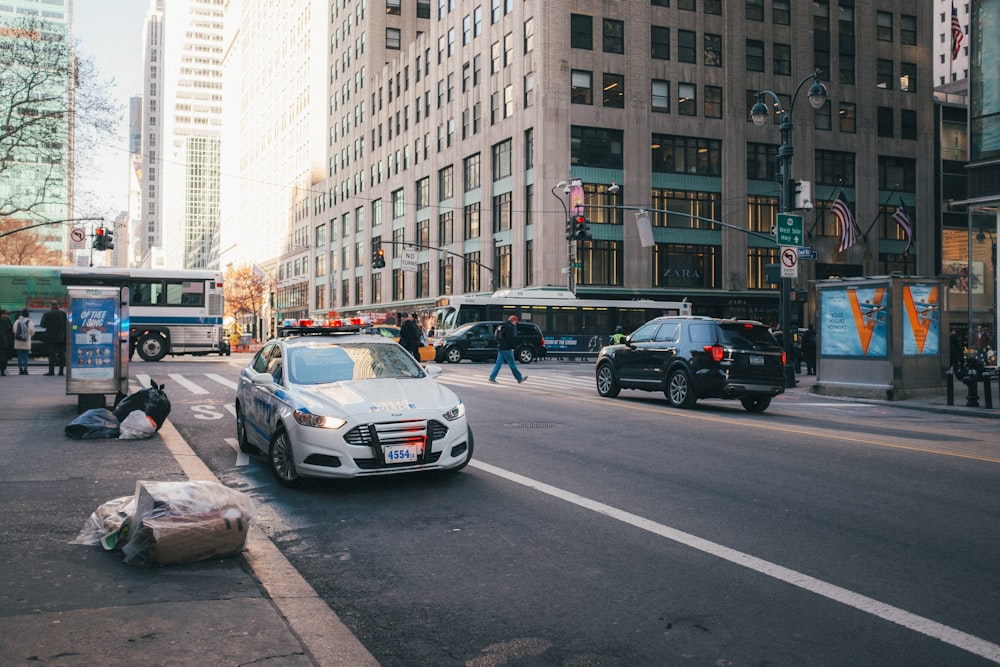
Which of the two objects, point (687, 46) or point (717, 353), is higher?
Result: point (687, 46)

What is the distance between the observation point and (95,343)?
13.7m

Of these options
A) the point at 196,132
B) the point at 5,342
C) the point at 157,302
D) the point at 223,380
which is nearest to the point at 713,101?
the point at 157,302

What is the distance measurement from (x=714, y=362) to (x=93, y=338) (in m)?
10.8

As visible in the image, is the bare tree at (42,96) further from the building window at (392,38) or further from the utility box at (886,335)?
the building window at (392,38)

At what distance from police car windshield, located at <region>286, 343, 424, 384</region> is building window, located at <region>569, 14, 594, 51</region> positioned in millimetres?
46795

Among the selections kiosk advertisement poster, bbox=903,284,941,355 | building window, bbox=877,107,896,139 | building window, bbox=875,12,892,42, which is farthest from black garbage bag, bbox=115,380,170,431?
building window, bbox=875,12,892,42

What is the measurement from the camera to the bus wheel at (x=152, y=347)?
32.8 meters

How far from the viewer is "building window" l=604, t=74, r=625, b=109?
5350cm

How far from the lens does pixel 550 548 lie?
19.2 feet

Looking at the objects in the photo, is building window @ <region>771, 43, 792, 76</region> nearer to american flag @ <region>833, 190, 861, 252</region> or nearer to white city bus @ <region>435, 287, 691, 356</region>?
white city bus @ <region>435, 287, 691, 356</region>

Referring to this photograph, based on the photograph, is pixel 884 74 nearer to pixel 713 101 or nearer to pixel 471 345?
pixel 713 101

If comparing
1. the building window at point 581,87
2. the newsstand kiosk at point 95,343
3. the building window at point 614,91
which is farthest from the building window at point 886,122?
the newsstand kiosk at point 95,343

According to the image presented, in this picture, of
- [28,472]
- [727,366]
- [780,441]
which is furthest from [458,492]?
[727,366]

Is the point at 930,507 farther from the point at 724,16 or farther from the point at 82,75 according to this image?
the point at 724,16
